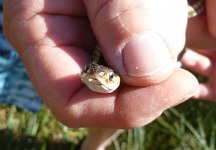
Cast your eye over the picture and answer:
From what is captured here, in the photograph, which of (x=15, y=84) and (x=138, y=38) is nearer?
(x=138, y=38)

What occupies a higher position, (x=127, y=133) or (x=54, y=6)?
(x=54, y=6)

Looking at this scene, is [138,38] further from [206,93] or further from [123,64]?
[206,93]

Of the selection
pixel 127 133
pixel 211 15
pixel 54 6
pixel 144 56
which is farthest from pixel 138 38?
pixel 127 133

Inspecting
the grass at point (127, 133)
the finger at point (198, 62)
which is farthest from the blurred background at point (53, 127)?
the finger at point (198, 62)

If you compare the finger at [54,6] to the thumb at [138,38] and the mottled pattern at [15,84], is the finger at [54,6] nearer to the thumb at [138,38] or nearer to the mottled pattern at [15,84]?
the thumb at [138,38]

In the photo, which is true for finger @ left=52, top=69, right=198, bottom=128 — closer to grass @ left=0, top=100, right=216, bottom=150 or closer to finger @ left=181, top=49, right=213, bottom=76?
grass @ left=0, top=100, right=216, bottom=150

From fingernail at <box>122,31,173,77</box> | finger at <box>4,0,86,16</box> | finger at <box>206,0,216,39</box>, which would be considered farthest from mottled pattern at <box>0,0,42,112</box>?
fingernail at <box>122,31,173,77</box>
